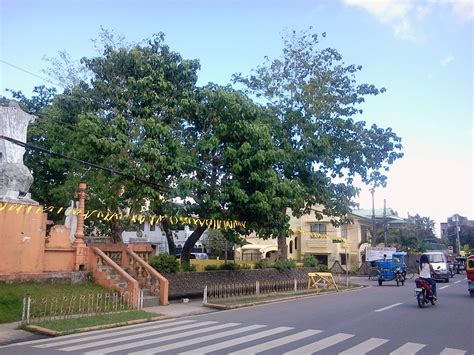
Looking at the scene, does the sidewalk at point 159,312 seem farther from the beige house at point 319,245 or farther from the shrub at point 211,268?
the beige house at point 319,245

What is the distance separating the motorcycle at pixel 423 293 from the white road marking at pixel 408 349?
7.38 metres

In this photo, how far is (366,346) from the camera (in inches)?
376

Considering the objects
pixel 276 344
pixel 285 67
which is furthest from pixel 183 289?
pixel 285 67

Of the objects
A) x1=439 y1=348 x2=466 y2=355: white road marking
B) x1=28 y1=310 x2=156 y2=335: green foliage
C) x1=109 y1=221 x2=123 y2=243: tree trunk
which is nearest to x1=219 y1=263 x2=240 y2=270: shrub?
x1=109 y1=221 x2=123 y2=243: tree trunk

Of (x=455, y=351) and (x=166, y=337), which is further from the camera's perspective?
(x=166, y=337)

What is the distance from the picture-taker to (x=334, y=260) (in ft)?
166

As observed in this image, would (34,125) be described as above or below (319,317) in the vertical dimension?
above

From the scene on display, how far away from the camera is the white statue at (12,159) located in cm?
1691

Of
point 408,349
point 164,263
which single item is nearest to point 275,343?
point 408,349

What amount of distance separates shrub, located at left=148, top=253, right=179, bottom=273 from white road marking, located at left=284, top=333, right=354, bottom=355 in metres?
10.8

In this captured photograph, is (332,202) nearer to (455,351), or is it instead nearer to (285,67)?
(285,67)

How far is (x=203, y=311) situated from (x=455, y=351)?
31.0 ft

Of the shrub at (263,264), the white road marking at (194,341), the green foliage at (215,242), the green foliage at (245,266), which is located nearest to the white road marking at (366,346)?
the white road marking at (194,341)

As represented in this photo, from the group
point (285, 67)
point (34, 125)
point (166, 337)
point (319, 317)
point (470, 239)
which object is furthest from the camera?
point (470, 239)
